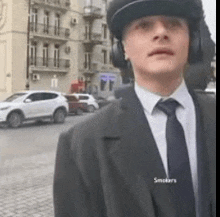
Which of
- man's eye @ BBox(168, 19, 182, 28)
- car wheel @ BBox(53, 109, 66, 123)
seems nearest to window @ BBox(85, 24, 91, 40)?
man's eye @ BBox(168, 19, 182, 28)

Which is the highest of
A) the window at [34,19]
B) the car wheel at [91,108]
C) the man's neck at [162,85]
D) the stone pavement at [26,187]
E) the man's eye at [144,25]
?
the window at [34,19]

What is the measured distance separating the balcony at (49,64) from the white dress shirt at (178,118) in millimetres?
576

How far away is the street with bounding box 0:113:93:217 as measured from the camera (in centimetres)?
387

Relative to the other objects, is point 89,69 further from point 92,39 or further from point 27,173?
point 27,173

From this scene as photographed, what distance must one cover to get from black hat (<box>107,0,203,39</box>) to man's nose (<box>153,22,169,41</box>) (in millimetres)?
28

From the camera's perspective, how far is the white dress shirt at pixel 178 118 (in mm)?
1031

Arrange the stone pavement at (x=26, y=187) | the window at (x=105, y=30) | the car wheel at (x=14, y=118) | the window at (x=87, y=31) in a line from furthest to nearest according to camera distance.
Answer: the car wheel at (x=14, y=118) → the stone pavement at (x=26, y=187) → the window at (x=87, y=31) → the window at (x=105, y=30)

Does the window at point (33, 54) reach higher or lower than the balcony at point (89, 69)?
higher

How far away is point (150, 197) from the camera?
1.01m

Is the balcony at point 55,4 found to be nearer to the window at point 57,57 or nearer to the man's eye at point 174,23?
the window at point 57,57

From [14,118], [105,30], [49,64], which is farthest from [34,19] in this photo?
[14,118]

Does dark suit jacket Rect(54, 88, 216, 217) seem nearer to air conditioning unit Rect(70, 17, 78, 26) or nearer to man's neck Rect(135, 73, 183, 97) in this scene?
man's neck Rect(135, 73, 183, 97)

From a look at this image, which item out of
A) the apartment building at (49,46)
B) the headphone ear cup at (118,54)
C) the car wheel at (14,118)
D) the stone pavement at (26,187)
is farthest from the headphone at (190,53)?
the stone pavement at (26,187)

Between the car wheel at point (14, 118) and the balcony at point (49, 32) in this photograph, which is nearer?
the balcony at point (49, 32)
